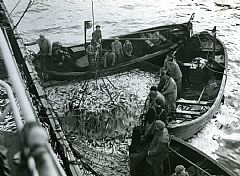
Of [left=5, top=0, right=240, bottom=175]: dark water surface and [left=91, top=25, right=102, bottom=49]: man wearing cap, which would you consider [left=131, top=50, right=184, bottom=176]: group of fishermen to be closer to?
[left=91, top=25, right=102, bottom=49]: man wearing cap

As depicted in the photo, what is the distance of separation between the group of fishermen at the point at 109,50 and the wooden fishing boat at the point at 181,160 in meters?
4.38

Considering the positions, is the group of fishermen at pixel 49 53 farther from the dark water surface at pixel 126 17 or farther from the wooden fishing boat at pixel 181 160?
the dark water surface at pixel 126 17

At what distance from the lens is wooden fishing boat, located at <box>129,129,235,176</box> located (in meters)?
5.65

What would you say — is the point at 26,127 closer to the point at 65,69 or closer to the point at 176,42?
the point at 65,69

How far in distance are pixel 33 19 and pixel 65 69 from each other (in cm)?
812

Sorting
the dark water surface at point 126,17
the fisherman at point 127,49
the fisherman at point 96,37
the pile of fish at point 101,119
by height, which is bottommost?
the pile of fish at point 101,119

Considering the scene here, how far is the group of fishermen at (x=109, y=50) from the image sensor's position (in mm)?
10109

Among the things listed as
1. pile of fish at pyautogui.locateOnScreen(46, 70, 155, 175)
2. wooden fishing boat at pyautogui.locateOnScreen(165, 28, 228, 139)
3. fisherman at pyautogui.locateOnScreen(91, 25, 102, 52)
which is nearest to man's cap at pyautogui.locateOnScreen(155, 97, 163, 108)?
wooden fishing boat at pyautogui.locateOnScreen(165, 28, 228, 139)

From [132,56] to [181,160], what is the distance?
218 inches

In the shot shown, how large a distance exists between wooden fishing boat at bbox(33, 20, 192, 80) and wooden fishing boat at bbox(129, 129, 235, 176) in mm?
4327

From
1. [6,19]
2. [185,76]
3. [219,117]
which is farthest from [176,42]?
[6,19]

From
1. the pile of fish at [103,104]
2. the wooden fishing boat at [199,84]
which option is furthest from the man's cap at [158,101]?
the pile of fish at [103,104]

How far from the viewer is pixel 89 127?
26.9 ft

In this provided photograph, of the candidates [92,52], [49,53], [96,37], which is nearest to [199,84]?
[92,52]
